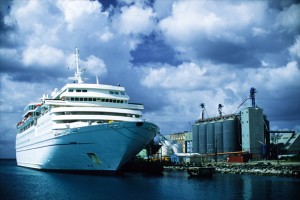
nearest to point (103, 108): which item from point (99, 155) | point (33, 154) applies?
point (99, 155)

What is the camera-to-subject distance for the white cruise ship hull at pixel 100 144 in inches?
1794

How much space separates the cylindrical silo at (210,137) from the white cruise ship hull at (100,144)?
54740 millimetres

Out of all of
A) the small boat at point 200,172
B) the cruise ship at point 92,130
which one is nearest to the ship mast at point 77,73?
the cruise ship at point 92,130

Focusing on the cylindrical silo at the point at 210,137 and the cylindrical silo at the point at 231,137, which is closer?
the cylindrical silo at the point at 231,137

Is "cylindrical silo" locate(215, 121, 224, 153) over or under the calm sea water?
over

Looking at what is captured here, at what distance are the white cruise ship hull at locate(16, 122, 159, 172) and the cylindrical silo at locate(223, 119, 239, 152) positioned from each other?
50522mm

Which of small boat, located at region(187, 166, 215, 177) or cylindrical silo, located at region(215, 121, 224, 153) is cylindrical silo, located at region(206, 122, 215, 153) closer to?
cylindrical silo, located at region(215, 121, 224, 153)

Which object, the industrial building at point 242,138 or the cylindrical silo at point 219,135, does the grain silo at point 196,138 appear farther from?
the cylindrical silo at point 219,135

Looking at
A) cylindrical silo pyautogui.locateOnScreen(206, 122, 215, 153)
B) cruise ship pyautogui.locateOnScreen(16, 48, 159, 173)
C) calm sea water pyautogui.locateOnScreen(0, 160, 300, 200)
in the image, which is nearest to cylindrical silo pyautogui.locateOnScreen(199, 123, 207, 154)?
cylindrical silo pyautogui.locateOnScreen(206, 122, 215, 153)

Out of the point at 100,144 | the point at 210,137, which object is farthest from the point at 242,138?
the point at 100,144

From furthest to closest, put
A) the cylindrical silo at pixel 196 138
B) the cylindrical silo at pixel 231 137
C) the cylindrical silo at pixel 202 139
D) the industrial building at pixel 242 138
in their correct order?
the cylindrical silo at pixel 196 138 < the cylindrical silo at pixel 202 139 < the cylindrical silo at pixel 231 137 < the industrial building at pixel 242 138

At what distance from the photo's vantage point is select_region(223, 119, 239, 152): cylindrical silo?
320 feet

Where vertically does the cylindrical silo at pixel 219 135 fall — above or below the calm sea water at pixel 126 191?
above

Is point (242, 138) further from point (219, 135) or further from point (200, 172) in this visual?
point (200, 172)
